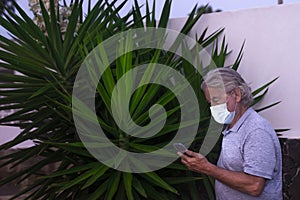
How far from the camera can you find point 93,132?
3.51m

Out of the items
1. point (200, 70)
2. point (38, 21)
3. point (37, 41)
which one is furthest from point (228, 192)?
point (38, 21)

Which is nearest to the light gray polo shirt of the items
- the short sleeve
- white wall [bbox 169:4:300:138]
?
the short sleeve

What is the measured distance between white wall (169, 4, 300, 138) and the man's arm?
2081 mm

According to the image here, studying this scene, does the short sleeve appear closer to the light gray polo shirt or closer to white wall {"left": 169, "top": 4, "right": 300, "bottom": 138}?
the light gray polo shirt

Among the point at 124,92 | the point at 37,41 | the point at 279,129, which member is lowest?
the point at 279,129

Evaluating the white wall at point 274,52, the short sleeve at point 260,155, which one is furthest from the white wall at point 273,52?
the short sleeve at point 260,155

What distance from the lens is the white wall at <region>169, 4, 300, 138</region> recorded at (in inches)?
175

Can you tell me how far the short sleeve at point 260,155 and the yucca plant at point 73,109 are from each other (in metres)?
0.96

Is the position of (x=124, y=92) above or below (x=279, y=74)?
above

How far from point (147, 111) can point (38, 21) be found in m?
1.42

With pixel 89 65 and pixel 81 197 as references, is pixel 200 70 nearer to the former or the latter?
pixel 89 65

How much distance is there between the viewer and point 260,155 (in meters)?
2.39

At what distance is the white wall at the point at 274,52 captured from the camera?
445 cm

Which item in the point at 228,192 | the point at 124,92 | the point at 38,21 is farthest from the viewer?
the point at 38,21
